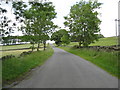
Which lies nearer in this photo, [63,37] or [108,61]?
[108,61]

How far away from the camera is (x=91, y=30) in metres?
36.3

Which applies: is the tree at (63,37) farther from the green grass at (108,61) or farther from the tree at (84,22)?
the green grass at (108,61)

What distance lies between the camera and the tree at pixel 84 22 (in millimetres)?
35781

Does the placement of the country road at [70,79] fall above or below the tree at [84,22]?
below

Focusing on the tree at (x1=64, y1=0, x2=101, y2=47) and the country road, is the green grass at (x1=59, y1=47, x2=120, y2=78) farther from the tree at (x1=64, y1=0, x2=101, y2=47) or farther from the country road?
the tree at (x1=64, y1=0, x2=101, y2=47)

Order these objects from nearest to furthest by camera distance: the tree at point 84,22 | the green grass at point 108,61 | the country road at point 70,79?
1. the country road at point 70,79
2. the green grass at point 108,61
3. the tree at point 84,22

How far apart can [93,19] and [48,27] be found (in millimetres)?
11320

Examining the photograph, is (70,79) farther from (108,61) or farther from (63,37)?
(63,37)

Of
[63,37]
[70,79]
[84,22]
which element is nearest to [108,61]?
[70,79]

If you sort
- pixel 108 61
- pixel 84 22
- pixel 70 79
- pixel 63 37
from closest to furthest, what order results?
pixel 70 79, pixel 108 61, pixel 84 22, pixel 63 37

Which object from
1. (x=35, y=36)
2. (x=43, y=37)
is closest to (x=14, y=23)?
(x=35, y=36)

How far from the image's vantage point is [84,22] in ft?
119

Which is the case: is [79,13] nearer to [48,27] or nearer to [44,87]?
[48,27]

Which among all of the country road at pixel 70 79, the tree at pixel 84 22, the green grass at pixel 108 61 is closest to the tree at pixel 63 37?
the tree at pixel 84 22
